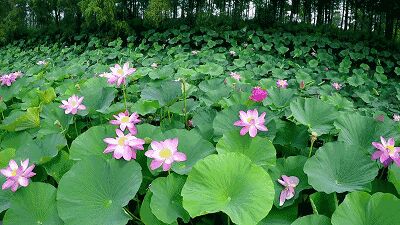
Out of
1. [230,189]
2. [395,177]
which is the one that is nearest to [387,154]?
[395,177]

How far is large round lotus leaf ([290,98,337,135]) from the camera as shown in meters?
1.17

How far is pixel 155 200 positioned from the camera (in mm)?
877

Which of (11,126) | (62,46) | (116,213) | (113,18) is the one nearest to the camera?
(116,213)

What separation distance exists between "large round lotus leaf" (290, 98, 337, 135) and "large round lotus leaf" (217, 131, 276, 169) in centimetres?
21

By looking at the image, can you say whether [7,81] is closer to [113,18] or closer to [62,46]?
[113,18]

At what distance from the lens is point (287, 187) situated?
91cm

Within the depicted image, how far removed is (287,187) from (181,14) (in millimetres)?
8785

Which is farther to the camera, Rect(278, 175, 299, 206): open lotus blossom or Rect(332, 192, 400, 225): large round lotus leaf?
Rect(278, 175, 299, 206): open lotus blossom

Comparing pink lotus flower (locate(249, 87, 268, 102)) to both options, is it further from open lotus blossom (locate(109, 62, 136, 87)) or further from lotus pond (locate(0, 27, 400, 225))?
open lotus blossom (locate(109, 62, 136, 87))

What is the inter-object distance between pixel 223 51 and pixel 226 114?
5.03 metres

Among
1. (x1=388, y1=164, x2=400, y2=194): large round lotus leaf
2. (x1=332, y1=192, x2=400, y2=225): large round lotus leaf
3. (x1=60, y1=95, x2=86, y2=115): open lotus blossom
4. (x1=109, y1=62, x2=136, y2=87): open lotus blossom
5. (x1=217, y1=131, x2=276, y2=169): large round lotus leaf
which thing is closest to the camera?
(x1=332, y1=192, x2=400, y2=225): large round lotus leaf

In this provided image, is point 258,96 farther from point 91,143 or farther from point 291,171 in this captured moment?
point 91,143

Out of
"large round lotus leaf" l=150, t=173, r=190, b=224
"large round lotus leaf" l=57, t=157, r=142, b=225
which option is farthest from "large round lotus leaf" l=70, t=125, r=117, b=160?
"large round lotus leaf" l=150, t=173, r=190, b=224

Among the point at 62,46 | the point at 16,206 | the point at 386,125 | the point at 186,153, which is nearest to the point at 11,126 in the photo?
the point at 16,206
